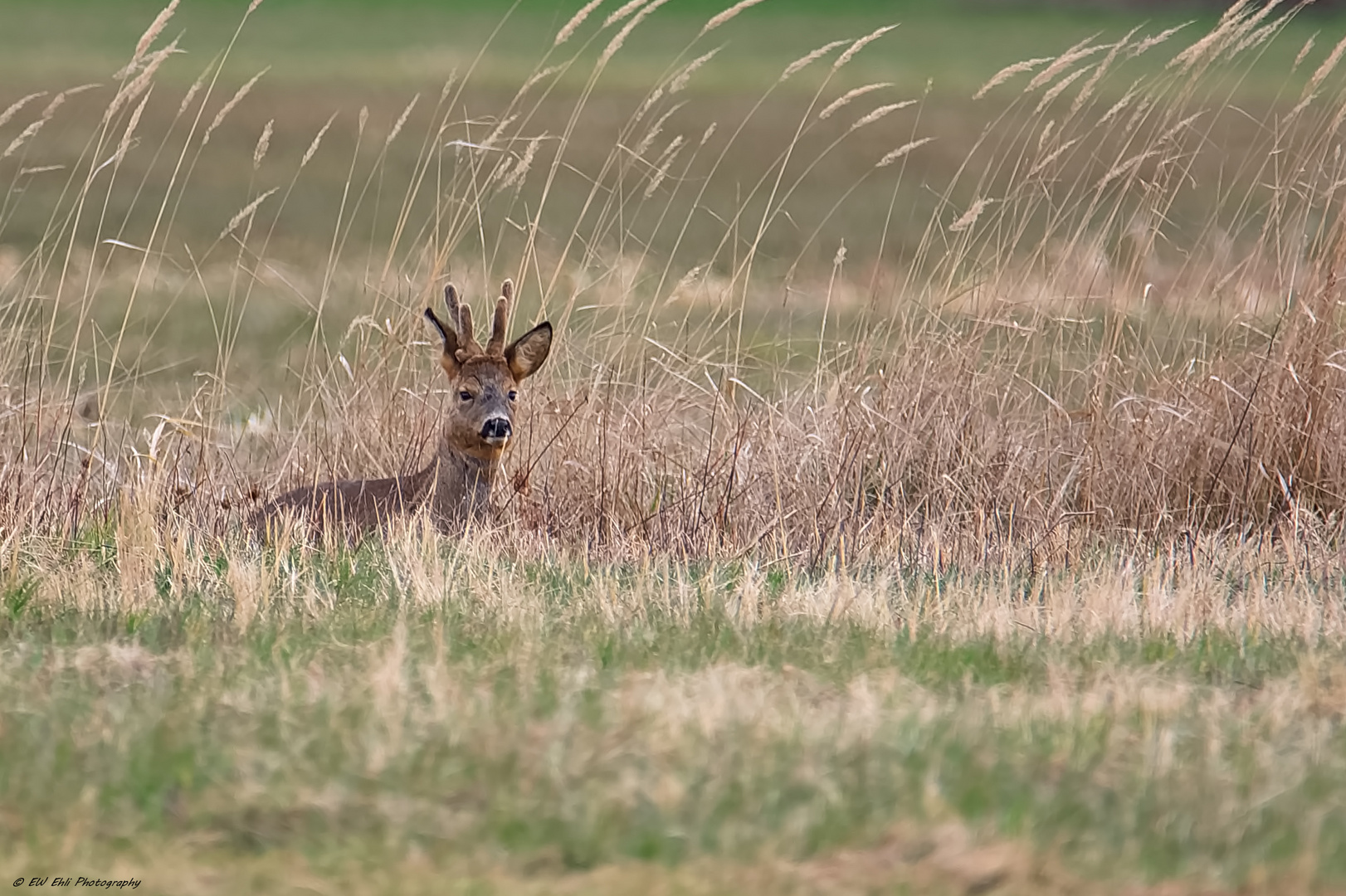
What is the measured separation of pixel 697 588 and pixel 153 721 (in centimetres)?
165

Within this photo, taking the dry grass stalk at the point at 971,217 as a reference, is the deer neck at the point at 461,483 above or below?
below

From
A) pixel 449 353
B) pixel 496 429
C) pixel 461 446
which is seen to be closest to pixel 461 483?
pixel 461 446

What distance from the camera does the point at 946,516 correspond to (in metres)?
6.58

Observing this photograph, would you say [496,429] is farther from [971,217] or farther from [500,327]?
[971,217]

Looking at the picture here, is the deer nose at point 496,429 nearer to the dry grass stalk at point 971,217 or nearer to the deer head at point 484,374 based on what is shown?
the deer head at point 484,374

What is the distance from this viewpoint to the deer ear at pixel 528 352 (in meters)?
7.01

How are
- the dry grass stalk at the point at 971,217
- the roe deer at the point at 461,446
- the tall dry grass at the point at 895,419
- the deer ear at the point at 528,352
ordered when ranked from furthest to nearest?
the deer ear at the point at 528,352
the dry grass stalk at the point at 971,217
the roe deer at the point at 461,446
the tall dry grass at the point at 895,419

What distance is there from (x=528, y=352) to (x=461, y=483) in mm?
500

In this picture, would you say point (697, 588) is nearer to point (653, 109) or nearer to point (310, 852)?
point (310, 852)

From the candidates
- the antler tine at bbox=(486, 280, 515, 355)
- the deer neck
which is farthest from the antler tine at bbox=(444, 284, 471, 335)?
the deer neck

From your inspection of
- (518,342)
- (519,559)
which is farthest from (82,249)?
(519,559)

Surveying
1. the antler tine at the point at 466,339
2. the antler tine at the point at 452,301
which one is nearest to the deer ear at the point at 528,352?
the antler tine at the point at 466,339

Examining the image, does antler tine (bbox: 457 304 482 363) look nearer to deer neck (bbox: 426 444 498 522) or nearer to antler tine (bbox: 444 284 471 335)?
antler tine (bbox: 444 284 471 335)

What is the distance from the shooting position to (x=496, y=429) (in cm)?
669
